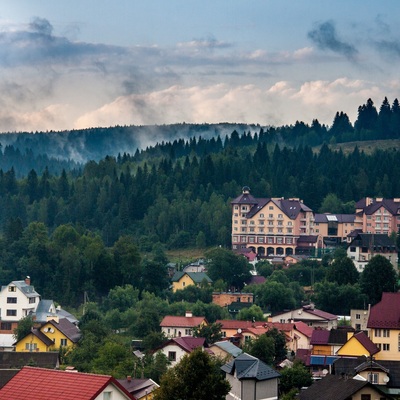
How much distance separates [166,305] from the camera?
266 feet

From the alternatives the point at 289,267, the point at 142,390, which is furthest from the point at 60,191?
the point at 142,390

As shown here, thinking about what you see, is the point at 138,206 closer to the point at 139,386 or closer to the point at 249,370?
the point at 249,370

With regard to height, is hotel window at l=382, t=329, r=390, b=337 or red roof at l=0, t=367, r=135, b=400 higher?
red roof at l=0, t=367, r=135, b=400

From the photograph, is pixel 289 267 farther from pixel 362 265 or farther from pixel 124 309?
pixel 124 309

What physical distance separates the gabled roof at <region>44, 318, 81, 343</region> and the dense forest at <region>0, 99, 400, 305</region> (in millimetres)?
18029

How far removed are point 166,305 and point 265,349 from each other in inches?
901

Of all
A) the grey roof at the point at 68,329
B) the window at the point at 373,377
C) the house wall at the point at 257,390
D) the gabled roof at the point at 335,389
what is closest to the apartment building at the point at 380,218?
the grey roof at the point at 68,329

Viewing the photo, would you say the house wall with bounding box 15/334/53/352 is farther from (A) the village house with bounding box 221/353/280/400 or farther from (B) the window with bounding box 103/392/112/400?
(B) the window with bounding box 103/392/112/400

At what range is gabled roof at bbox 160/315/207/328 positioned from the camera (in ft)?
232

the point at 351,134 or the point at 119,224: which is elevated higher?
the point at 351,134

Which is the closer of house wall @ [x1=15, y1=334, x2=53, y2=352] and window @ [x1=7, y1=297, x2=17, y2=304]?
house wall @ [x1=15, y1=334, x2=53, y2=352]

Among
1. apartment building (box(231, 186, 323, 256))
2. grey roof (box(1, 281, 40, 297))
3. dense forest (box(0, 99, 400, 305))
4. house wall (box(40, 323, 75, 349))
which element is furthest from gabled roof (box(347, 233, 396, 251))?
house wall (box(40, 323, 75, 349))

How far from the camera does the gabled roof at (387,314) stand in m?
56.1

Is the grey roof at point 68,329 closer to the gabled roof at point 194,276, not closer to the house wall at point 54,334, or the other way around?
the house wall at point 54,334
